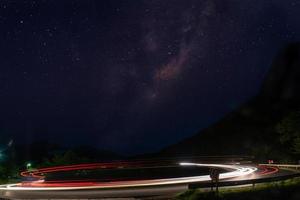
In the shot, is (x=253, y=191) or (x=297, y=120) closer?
(x=253, y=191)

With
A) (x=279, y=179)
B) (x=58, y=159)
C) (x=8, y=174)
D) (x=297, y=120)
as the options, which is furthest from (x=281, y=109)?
(x=279, y=179)

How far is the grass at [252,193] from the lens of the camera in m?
20.4

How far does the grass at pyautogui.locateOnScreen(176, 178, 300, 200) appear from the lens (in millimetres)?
20359

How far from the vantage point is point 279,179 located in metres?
24.6

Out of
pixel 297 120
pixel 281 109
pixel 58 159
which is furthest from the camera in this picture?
pixel 281 109

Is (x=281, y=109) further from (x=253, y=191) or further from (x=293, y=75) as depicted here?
(x=253, y=191)

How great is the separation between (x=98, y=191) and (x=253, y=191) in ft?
29.7

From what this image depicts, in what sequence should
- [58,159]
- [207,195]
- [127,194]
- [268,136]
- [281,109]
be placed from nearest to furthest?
[207,195]
[127,194]
[58,159]
[268,136]
[281,109]

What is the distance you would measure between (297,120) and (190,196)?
34.4 metres

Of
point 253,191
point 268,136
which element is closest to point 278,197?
point 253,191

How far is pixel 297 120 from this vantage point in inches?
2007

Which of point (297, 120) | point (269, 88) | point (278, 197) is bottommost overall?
point (278, 197)

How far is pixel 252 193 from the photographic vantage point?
69.2ft

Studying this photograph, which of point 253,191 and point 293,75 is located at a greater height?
point 293,75
